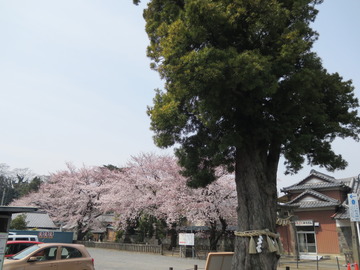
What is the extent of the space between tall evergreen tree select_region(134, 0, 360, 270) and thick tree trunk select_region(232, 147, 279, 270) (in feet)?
0.09

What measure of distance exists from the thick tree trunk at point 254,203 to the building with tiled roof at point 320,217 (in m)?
16.4

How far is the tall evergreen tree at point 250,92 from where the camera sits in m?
7.48

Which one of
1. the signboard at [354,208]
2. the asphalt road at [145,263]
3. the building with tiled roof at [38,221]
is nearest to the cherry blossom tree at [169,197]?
the asphalt road at [145,263]

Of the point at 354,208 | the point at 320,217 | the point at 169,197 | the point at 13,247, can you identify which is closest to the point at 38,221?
the point at 169,197

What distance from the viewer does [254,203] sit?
8.41 m

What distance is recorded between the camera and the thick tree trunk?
8016 millimetres

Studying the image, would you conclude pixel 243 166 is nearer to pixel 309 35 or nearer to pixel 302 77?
pixel 302 77

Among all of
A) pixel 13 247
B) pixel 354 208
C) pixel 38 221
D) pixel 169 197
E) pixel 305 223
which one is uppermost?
pixel 169 197

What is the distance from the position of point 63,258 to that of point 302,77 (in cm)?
920

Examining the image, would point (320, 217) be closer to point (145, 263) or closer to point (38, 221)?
point (145, 263)

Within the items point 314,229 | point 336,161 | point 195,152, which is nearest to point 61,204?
point 314,229

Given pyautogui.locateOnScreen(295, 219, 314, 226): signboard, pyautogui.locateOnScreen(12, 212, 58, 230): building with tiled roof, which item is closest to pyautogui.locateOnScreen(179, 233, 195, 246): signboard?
pyautogui.locateOnScreen(295, 219, 314, 226): signboard

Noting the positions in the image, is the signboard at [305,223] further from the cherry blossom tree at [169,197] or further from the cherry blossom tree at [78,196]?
the cherry blossom tree at [78,196]

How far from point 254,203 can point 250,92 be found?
3293mm
